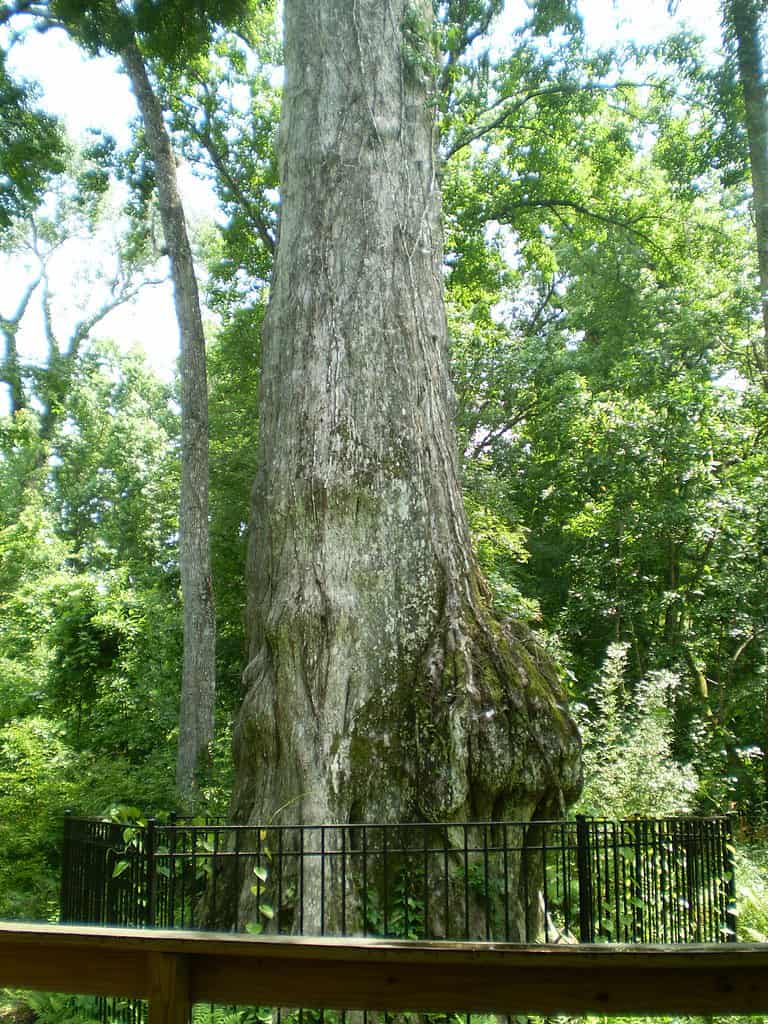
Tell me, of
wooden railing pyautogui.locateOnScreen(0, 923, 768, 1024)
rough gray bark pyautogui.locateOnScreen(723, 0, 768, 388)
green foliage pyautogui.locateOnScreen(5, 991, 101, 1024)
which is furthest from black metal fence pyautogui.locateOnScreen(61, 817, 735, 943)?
rough gray bark pyautogui.locateOnScreen(723, 0, 768, 388)

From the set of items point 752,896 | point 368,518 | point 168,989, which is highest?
point 368,518

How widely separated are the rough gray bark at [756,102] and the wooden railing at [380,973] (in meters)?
12.4

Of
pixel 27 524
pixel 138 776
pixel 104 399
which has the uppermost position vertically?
pixel 104 399

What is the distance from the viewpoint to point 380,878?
6.18m

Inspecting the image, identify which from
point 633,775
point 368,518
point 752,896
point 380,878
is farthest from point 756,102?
point 380,878

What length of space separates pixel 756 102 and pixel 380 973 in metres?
14.2

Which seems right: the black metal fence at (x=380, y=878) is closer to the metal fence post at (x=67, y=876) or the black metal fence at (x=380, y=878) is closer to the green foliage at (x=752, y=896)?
the metal fence post at (x=67, y=876)

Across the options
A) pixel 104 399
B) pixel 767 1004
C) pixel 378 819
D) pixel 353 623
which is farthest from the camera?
pixel 104 399

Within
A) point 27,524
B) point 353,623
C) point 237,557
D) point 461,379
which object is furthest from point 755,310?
point 27,524

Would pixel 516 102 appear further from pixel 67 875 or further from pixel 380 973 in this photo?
pixel 380 973

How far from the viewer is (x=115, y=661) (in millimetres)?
16172

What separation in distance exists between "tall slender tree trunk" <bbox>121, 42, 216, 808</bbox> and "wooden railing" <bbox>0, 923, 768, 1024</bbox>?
1081cm

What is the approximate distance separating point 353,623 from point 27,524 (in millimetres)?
22133

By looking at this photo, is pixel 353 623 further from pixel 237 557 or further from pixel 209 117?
pixel 209 117
